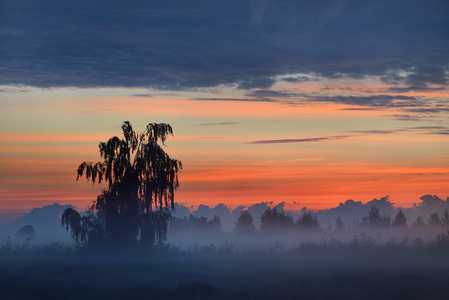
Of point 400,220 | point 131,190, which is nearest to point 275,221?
point 400,220

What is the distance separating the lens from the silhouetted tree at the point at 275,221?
17812 cm

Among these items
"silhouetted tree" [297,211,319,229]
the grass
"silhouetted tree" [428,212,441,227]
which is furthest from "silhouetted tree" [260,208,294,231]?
the grass

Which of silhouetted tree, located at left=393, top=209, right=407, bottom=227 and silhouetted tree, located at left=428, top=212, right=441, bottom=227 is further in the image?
silhouetted tree, located at left=393, top=209, right=407, bottom=227

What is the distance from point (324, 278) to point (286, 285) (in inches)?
129

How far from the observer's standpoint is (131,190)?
124ft

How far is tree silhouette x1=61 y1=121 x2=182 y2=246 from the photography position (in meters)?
37.6

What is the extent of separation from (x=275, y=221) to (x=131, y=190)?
486 ft

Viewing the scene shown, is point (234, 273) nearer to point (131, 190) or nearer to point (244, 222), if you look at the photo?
point (131, 190)

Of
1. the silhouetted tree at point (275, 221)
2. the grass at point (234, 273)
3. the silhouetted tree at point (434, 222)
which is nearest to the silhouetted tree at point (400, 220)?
the silhouetted tree at point (434, 222)

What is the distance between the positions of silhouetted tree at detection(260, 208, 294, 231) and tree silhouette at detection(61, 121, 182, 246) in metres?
139

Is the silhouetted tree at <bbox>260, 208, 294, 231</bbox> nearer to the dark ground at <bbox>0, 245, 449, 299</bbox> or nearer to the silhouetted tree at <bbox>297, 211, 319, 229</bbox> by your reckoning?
the silhouetted tree at <bbox>297, 211, 319, 229</bbox>

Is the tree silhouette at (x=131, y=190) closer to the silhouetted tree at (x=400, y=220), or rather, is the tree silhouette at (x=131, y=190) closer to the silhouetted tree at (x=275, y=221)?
the silhouetted tree at (x=275, y=221)

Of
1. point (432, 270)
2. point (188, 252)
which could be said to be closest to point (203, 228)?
point (188, 252)

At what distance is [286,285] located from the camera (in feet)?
82.5
